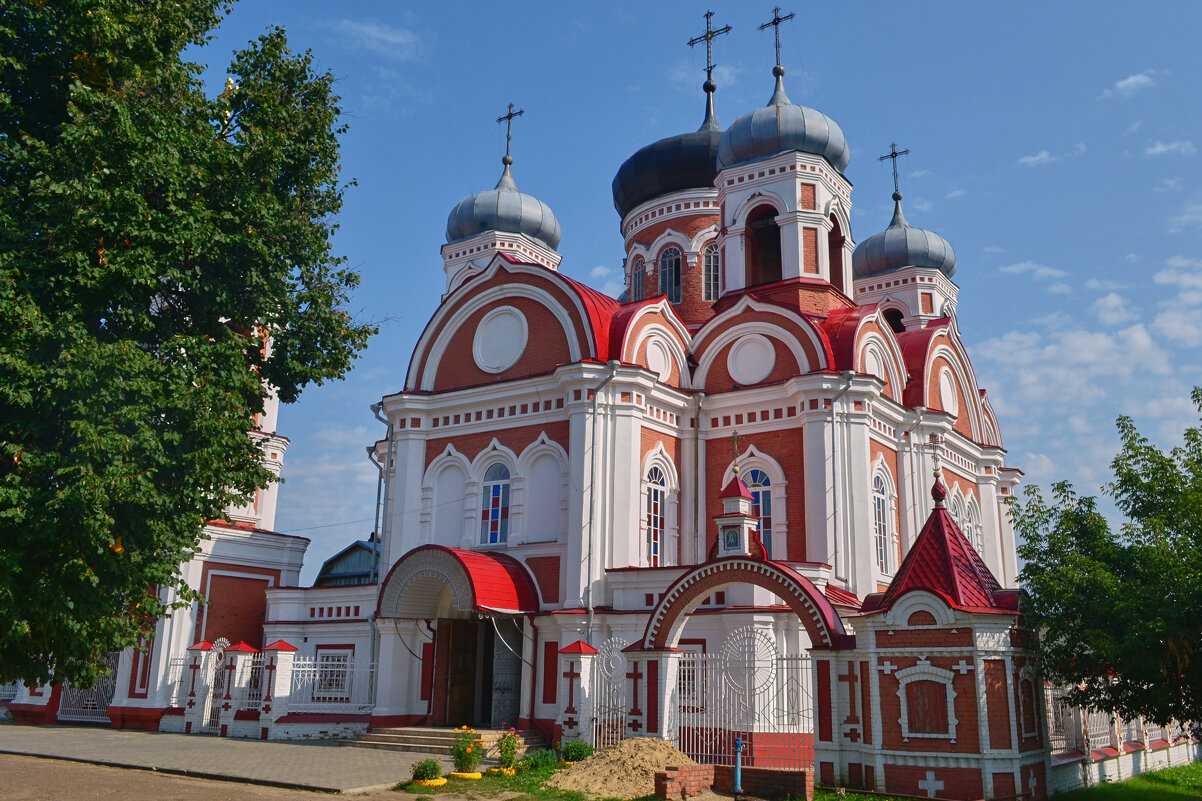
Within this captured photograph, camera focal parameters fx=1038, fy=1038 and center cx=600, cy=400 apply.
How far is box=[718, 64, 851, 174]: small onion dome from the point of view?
20.2 m

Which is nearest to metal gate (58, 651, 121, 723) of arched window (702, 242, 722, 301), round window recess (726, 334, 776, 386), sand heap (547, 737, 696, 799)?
sand heap (547, 737, 696, 799)

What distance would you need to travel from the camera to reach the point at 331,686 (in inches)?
703

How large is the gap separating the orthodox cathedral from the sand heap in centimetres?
100

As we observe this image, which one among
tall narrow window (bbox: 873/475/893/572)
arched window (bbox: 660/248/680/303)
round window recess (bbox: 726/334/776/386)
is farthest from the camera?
arched window (bbox: 660/248/680/303)

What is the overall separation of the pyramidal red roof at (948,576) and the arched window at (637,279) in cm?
1265

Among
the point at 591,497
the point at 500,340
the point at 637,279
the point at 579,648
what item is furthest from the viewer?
the point at 637,279

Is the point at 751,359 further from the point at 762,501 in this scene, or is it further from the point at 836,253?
the point at 836,253

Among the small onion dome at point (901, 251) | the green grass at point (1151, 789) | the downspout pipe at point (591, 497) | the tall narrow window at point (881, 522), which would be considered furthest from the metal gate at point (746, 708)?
the small onion dome at point (901, 251)

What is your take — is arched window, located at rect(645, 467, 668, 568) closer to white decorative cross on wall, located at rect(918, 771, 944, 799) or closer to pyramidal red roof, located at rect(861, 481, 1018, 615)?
pyramidal red roof, located at rect(861, 481, 1018, 615)

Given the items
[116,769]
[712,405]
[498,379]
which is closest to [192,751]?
[116,769]

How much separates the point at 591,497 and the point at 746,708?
454 centimetres

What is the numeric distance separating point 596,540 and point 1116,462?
739 centimetres

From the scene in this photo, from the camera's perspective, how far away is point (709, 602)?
14906mm

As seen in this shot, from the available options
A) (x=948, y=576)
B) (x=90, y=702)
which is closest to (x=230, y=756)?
→ (x=90, y=702)
